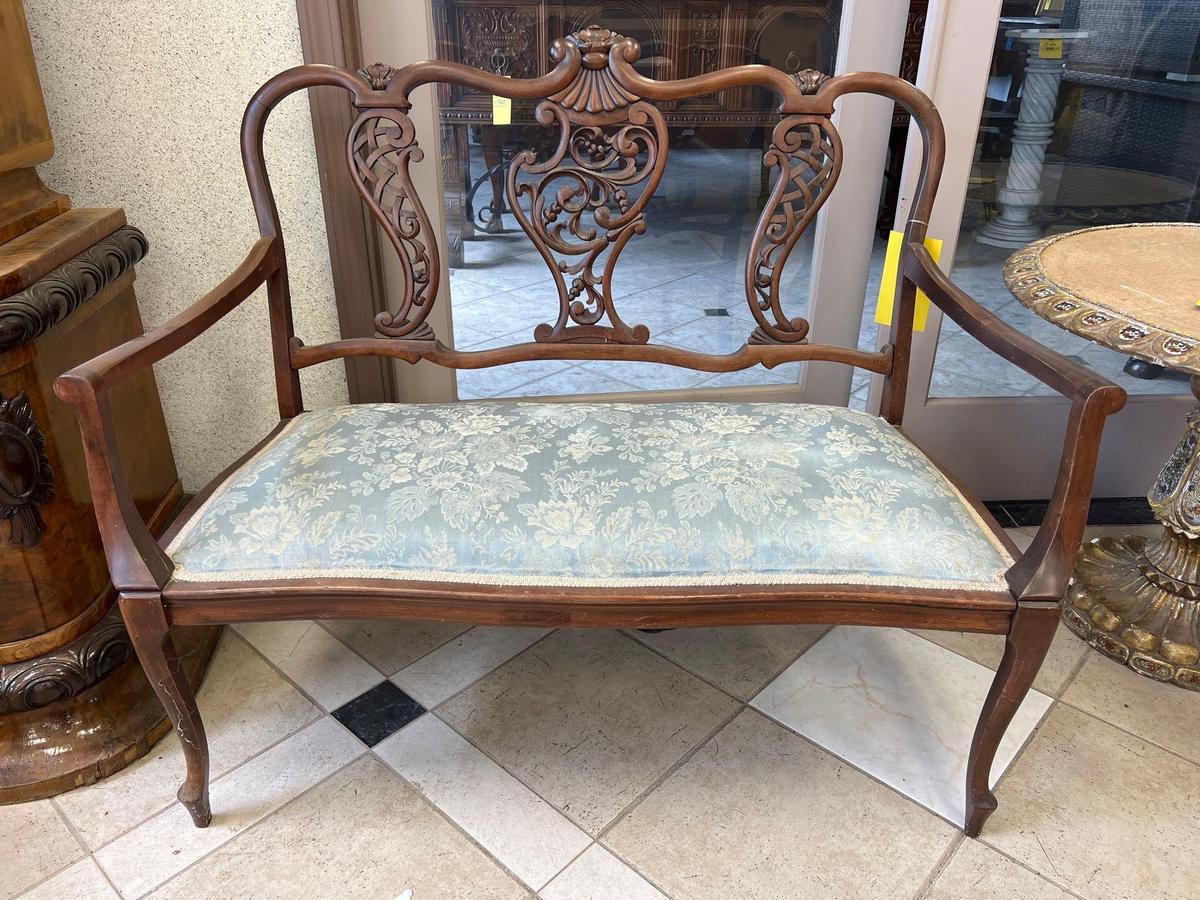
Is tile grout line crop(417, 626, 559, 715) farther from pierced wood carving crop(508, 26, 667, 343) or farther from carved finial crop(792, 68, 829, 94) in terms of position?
carved finial crop(792, 68, 829, 94)

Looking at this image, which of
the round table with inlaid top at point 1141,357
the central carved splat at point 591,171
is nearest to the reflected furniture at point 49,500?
the central carved splat at point 591,171

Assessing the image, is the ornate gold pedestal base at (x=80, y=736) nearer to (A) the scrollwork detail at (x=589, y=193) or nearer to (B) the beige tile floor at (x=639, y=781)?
(B) the beige tile floor at (x=639, y=781)

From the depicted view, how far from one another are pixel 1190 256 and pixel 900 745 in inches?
38.0

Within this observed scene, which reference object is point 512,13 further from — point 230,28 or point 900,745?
point 900,745

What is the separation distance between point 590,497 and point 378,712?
24.2 inches

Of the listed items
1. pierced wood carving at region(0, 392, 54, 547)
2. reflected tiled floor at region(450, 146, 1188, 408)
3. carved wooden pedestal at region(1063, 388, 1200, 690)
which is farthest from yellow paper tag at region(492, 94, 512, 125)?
carved wooden pedestal at region(1063, 388, 1200, 690)

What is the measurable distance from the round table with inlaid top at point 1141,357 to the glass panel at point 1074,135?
10.5 inches

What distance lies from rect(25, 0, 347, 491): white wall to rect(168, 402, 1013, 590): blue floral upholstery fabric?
0.50m

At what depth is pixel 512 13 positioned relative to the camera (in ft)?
5.45

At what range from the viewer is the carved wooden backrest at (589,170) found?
4.58ft

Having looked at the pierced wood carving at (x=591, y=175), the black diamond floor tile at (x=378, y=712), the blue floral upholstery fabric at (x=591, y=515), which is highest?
the pierced wood carving at (x=591, y=175)

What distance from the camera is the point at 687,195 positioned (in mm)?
1881

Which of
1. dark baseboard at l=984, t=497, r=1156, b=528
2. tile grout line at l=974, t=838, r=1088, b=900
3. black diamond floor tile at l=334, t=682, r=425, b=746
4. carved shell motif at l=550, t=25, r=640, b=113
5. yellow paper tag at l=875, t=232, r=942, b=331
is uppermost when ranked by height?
carved shell motif at l=550, t=25, r=640, b=113

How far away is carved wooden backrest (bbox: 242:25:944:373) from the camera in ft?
4.58
